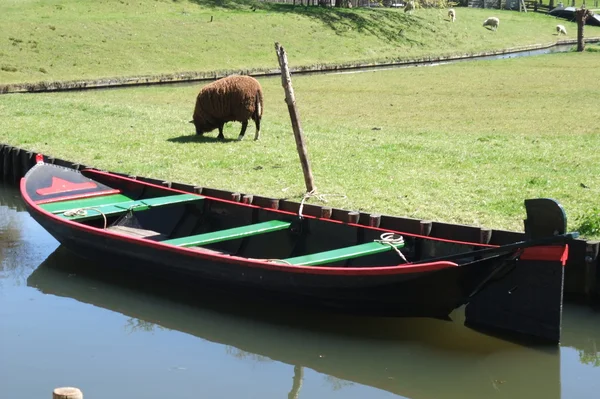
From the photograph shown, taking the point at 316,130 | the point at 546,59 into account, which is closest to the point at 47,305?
the point at 316,130

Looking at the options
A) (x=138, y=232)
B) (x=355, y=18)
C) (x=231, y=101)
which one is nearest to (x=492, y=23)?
(x=355, y=18)

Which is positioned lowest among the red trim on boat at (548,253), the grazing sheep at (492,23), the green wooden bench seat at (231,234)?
the green wooden bench seat at (231,234)

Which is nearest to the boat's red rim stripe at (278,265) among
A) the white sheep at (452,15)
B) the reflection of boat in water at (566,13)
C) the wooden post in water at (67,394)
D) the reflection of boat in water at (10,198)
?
the reflection of boat in water at (10,198)

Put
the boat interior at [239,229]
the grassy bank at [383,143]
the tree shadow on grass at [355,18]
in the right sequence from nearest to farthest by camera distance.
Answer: the boat interior at [239,229], the grassy bank at [383,143], the tree shadow on grass at [355,18]

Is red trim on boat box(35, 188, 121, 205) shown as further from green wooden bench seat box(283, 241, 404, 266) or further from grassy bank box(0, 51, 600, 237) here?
green wooden bench seat box(283, 241, 404, 266)

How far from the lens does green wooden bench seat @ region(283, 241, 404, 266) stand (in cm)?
1012

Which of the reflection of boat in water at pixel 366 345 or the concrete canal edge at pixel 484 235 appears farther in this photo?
the concrete canal edge at pixel 484 235

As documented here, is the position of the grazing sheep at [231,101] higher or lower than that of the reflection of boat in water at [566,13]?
lower

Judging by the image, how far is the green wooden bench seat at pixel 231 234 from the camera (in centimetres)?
1116

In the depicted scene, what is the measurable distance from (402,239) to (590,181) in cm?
455

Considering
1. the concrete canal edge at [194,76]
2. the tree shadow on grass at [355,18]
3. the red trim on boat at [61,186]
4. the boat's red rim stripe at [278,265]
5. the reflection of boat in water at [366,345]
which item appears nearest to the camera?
the reflection of boat in water at [366,345]

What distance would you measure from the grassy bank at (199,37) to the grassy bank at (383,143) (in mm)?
7915

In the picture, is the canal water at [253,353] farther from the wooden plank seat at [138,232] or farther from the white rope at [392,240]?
the wooden plank seat at [138,232]

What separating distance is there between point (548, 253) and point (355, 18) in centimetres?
4662
